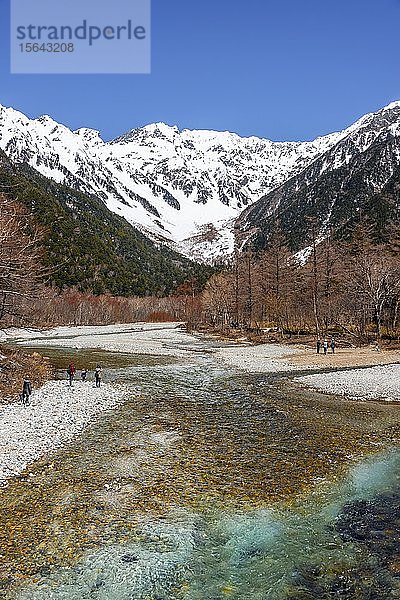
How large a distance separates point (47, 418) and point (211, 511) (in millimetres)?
13800

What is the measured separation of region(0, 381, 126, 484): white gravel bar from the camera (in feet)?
65.4

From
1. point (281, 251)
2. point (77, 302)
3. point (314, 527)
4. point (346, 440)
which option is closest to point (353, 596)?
point (314, 527)

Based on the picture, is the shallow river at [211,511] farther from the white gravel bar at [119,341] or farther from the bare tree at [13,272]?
the white gravel bar at [119,341]

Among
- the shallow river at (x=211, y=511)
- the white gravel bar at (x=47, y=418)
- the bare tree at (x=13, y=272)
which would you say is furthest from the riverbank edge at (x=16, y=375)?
the shallow river at (x=211, y=511)

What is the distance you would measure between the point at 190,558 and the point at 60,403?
19213 millimetres

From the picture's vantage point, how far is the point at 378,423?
24.2m

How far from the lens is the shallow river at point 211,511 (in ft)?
36.4

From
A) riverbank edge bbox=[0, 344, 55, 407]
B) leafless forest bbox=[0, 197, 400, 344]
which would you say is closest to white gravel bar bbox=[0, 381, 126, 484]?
riverbank edge bbox=[0, 344, 55, 407]

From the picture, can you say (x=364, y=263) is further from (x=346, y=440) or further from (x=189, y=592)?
(x=189, y=592)

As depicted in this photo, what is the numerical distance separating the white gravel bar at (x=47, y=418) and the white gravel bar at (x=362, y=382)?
14.1 m

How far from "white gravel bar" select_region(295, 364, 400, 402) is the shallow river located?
5121mm

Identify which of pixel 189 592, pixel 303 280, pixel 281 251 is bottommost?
pixel 189 592

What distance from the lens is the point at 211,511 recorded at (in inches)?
580

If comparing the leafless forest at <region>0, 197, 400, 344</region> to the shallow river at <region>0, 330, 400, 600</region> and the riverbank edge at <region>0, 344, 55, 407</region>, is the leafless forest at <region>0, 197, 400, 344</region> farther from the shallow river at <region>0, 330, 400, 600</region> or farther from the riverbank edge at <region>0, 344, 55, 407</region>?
the shallow river at <region>0, 330, 400, 600</region>
